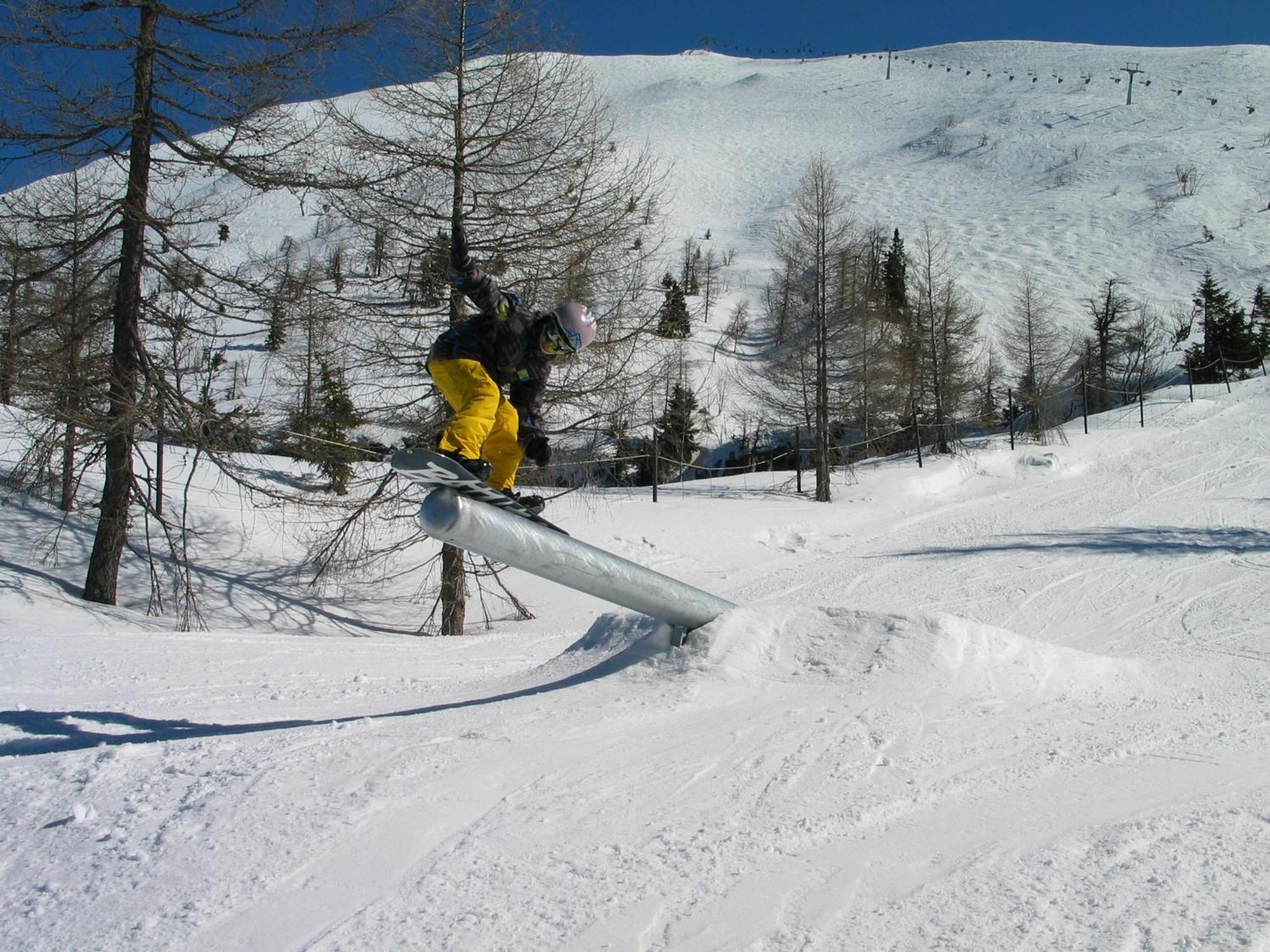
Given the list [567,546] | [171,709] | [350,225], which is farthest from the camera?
[350,225]

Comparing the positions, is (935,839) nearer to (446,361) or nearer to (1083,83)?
(446,361)

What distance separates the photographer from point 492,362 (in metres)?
5.26

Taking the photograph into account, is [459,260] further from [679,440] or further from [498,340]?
[679,440]

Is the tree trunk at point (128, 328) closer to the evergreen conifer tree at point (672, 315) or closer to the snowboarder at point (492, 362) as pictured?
the evergreen conifer tree at point (672, 315)

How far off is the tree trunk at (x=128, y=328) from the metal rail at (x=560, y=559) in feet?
26.6

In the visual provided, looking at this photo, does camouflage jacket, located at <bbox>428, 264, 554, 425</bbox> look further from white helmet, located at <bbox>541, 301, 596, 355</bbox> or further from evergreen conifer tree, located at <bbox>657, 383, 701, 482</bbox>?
evergreen conifer tree, located at <bbox>657, 383, 701, 482</bbox>

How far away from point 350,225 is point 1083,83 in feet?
408

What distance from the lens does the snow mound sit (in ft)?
15.7

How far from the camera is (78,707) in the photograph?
5.66m

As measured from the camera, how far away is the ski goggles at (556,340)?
5133 millimetres

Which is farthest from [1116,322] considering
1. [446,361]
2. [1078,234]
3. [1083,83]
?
[1083,83]

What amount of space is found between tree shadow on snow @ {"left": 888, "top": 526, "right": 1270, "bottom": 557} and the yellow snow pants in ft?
33.9

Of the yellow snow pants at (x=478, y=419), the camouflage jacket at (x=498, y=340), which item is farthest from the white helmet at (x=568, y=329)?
the yellow snow pants at (x=478, y=419)

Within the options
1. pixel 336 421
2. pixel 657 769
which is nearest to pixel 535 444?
pixel 657 769
